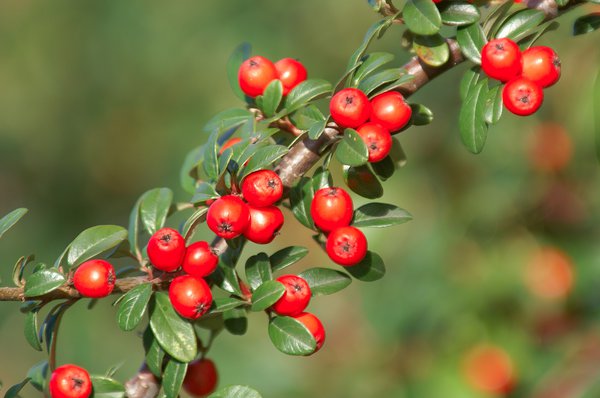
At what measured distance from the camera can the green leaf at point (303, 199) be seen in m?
1.31

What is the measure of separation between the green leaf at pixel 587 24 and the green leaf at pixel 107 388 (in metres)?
1.02

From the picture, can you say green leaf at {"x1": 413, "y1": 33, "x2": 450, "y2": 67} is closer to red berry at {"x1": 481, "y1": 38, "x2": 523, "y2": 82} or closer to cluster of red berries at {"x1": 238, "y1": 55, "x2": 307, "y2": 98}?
red berry at {"x1": 481, "y1": 38, "x2": 523, "y2": 82}

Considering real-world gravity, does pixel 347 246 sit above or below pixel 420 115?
below

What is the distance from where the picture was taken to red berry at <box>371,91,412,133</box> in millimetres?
1215

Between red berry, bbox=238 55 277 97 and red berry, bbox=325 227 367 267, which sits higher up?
red berry, bbox=238 55 277 97

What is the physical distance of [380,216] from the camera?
1.34 m

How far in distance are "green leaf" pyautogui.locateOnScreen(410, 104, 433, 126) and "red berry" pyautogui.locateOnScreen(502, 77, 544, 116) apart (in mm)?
135

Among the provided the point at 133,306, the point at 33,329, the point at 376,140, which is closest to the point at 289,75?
the point at 376,140

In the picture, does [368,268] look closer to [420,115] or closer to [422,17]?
[420,115]

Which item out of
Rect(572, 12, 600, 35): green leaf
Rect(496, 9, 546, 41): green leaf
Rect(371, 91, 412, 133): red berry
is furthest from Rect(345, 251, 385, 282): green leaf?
Rect(572, 12, 600, 35): green leaf

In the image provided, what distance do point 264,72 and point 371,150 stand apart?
1.00 feet

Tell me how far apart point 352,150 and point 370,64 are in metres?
0.19

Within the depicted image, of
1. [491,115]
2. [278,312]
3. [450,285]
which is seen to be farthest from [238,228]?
[450,285]

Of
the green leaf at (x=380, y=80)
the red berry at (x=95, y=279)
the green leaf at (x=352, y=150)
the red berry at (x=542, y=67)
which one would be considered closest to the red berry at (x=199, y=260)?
the red berry at (x=95, y=279)
